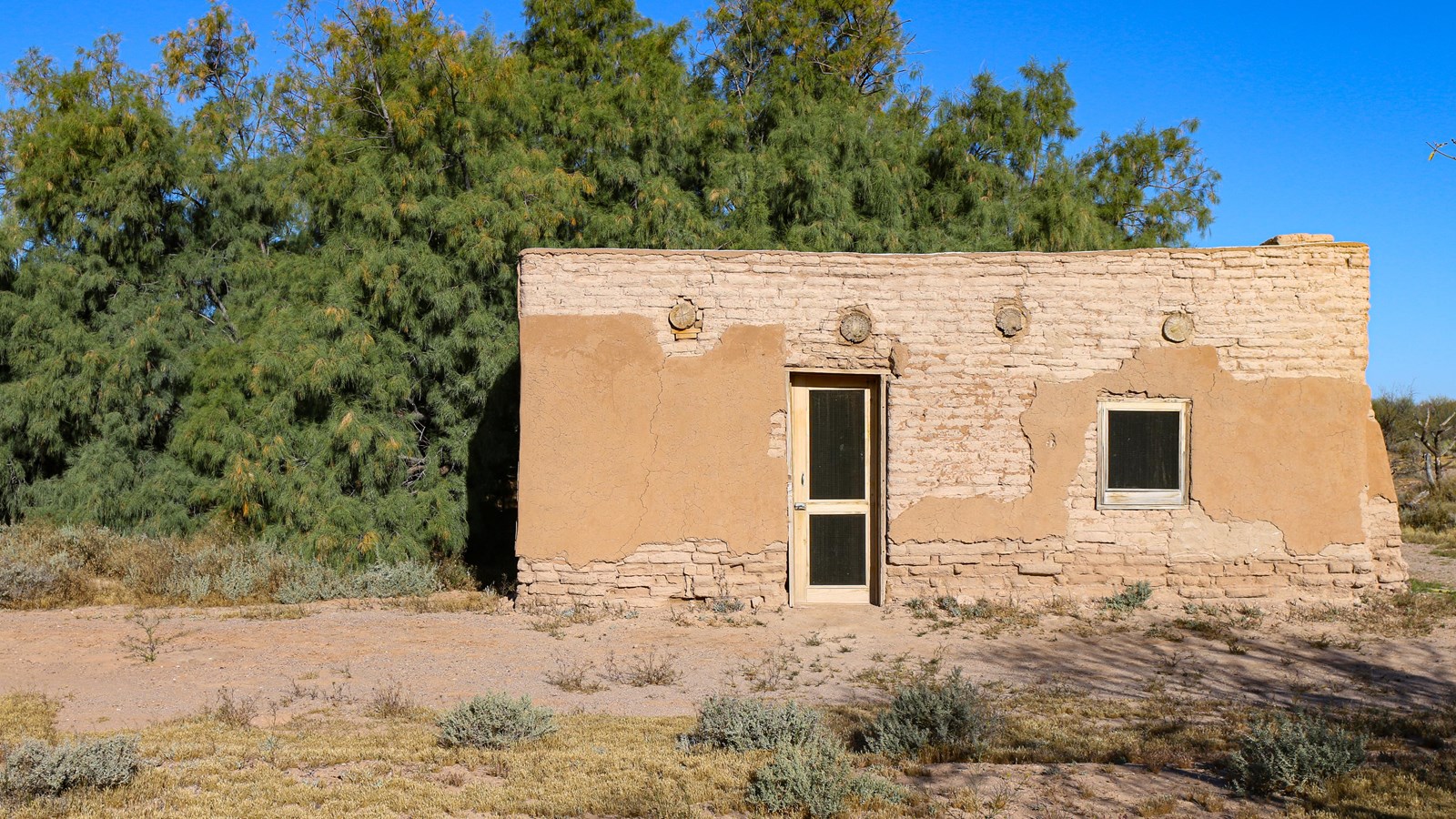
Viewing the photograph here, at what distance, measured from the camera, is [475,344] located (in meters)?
11.8

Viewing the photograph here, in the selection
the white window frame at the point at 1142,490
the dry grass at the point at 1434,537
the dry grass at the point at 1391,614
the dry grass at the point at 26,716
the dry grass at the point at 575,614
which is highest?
the white window frame at the point at 1142,490

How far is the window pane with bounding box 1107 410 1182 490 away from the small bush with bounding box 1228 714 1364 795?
435 centimetres

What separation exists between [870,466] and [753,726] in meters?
4.33

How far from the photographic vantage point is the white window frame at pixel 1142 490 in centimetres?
912

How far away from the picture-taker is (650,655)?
7.62 metres

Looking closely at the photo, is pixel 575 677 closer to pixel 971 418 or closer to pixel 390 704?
pixel 390 704

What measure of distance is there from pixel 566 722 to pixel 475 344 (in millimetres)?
6696

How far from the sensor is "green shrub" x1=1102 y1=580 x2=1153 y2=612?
9000mm

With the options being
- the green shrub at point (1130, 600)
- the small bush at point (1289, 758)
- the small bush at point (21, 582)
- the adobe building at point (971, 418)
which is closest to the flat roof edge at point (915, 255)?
the adobe building at point (971, 418)

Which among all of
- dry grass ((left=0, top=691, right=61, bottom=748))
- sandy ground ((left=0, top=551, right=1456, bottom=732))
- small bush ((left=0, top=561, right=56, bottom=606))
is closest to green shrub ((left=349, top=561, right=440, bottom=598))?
sandy ground ((left=0, top=551, right=1456, bottom=732))

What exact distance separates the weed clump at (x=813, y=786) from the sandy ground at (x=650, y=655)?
175 centimetres

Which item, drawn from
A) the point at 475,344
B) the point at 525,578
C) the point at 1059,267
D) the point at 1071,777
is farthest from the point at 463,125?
the point at 1071,777

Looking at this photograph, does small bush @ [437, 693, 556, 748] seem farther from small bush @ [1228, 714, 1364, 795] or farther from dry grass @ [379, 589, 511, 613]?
dry grass @ [379, 589, 511, 613]

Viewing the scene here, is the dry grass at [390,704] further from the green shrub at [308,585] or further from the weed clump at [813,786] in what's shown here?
the green shrub at [308,585]
